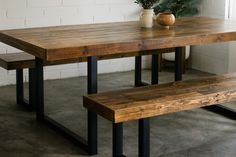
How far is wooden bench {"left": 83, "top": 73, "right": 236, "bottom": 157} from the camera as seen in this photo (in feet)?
8.99

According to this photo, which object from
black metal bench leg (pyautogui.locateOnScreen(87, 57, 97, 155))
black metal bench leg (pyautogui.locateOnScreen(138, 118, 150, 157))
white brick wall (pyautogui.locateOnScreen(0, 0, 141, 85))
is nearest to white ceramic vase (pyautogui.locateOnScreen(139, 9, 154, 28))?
black metal bench leg (pyautogui.locateOnScreen(87, 57, 97, 155))

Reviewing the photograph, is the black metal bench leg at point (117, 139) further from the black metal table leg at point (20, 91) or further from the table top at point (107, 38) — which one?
the black metal table leg at point (20, 91)

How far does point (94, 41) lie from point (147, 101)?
0.64m

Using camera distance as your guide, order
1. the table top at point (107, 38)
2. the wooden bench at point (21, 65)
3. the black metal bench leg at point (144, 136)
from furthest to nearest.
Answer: the wooden bench at point (21, 65)
the table top at point (107, 38)
the black metal bench leg at point (144, 136)

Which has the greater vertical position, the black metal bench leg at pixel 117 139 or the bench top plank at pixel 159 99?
the bench top plank at pixel 159 99

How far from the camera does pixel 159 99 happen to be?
292 cm

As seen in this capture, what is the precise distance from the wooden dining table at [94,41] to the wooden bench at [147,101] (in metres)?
0.31

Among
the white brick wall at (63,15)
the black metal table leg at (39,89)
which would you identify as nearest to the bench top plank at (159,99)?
the black metal table leg at (39,89)

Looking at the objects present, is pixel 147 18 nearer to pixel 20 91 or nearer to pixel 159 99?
pixel 159 99

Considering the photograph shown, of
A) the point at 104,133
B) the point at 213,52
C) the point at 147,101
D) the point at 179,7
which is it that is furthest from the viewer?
the point at 213,52

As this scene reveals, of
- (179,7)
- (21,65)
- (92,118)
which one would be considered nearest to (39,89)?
(21,65)

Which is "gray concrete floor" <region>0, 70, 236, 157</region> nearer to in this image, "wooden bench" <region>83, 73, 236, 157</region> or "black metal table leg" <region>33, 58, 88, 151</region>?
"black metal table leg" <region>33, 58, 88, 151</region>

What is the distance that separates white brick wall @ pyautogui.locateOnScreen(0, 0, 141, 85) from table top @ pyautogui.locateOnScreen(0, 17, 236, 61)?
57.4 inches

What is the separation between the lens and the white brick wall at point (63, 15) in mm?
5191
